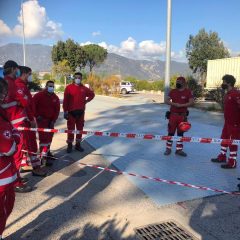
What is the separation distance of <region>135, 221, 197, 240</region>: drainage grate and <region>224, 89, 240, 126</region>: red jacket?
291 cm

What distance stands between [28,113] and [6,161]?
2.60 m

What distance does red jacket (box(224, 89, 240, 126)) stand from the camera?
6.52m

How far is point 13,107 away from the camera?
5.62 metres

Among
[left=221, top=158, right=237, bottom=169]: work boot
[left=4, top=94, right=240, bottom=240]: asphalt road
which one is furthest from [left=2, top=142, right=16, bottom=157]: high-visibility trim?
[left=221, top=158, right=237, bottom=169]: work boot

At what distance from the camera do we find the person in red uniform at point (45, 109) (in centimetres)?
698

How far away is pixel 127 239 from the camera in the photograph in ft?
13.2

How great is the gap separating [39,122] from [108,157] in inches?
69.7

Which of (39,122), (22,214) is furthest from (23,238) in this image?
(39,122)

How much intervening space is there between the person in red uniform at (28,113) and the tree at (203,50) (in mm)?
50517

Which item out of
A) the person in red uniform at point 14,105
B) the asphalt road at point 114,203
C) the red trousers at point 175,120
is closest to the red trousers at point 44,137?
the asphalt road at point 114,203

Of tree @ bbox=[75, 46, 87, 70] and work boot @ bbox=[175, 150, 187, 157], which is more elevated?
tree @ bbox=[75, 46, 87, 70]

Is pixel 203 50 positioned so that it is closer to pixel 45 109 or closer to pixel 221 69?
pixel 221 69

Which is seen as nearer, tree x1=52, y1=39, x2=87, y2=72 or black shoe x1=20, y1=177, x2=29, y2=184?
black shoe x1=20, y1=177, x2=29, y2=184

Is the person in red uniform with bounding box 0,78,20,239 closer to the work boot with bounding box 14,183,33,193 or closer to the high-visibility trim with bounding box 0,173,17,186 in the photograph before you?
Answer: the high-visibility trim with bounding box 0,173,17,186
